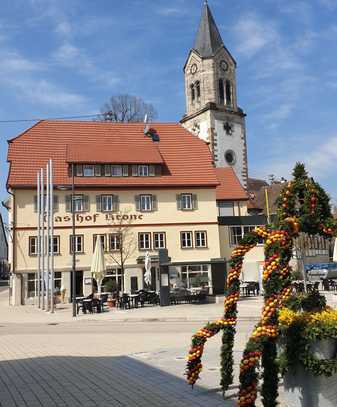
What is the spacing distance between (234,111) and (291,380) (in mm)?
59122

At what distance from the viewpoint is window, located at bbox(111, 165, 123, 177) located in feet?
137

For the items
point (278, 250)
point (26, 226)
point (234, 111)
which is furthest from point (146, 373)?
point (234, 111)

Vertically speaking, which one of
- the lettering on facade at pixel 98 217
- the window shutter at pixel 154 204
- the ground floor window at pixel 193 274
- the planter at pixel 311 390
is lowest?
the planter at pixel 311 390

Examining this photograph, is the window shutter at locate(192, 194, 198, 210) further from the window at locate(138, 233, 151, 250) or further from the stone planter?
the stone planter

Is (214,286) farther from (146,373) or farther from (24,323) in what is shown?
(146,373)

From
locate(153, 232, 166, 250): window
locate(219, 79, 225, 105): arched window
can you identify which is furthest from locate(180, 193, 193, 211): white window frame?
locate(219, 79, 225, 105): arched window

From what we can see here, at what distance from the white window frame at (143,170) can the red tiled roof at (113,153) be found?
16.5 inches

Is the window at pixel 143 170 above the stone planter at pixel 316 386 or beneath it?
above

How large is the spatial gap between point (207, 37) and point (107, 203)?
33702 mm

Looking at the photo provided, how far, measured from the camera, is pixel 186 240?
4147 centimetres

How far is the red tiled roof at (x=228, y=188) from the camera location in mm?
47812

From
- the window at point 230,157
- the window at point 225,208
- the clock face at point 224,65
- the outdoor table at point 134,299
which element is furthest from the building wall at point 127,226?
the clock face at point 224,65

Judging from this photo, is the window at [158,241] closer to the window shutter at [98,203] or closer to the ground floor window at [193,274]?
the ground floor window at [193,274]

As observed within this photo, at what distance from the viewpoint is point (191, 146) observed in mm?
46531
